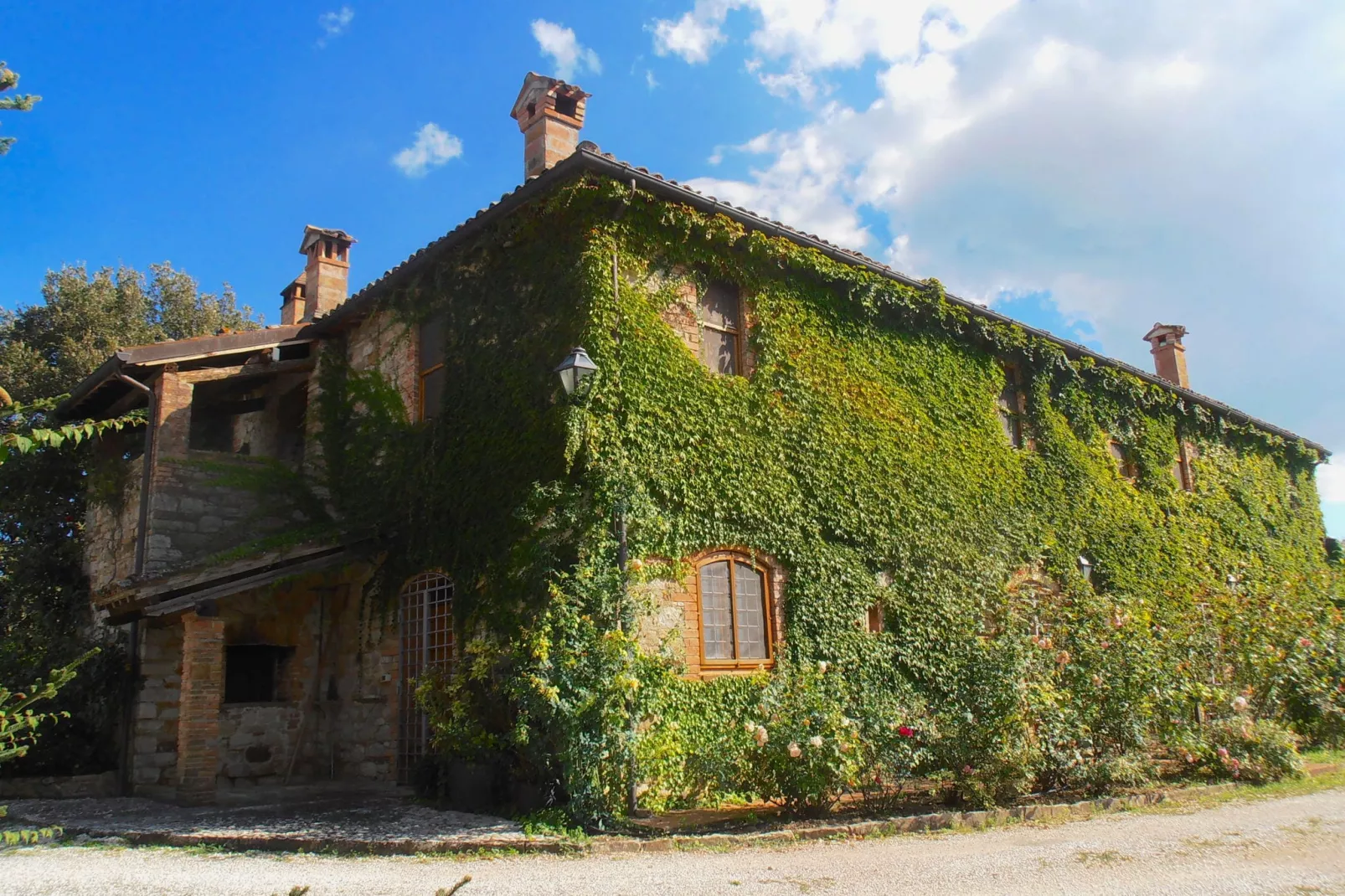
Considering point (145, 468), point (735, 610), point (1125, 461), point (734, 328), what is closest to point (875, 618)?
point (735, 610)

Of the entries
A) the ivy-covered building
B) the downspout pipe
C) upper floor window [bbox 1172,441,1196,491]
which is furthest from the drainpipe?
upper floor window [bbox 1172,441,1196,491]

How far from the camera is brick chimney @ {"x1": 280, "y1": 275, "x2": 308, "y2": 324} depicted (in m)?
18.2

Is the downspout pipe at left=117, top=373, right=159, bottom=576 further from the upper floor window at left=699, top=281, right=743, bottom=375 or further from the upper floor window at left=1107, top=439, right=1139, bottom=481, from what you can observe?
the upper floor window at left=1107, top=439, right=1139, bottom=481

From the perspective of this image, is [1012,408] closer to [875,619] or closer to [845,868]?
[875,619]

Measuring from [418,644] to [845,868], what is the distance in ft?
23.7

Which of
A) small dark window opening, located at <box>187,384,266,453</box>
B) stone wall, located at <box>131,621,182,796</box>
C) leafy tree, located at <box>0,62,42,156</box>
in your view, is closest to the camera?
leafy tree, located at <box>0,62,42,156</box>

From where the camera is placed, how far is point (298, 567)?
12.2 m

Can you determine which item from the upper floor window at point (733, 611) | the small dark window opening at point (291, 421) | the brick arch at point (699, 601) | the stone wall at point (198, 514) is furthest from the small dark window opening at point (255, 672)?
the upper floor window at point (733, 611)

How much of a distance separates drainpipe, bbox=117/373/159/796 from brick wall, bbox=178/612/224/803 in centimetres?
139

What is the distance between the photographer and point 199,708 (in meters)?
11.8

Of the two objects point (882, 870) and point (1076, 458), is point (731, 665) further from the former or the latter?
point (1076, 458)

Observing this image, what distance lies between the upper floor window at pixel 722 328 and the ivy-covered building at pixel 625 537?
0.15 feet

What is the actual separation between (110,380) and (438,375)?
478cm

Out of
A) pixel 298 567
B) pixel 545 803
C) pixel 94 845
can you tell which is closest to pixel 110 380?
pixel 298 567
